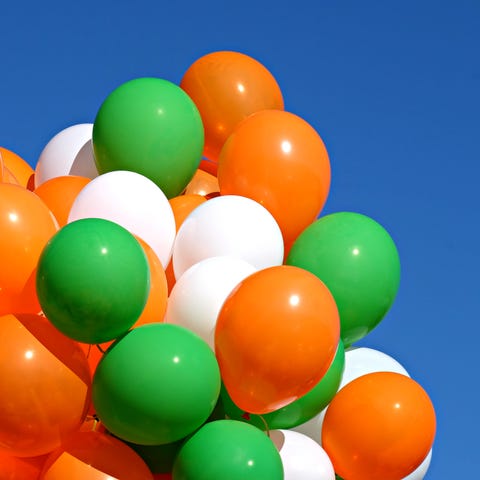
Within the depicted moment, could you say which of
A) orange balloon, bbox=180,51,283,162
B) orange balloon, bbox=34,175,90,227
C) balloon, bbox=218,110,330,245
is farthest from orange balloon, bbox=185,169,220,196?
orange balloon, bbox=34,175,90,227

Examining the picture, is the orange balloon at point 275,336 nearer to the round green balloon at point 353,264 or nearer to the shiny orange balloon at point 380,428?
the shiny orange balloon at point 380,428

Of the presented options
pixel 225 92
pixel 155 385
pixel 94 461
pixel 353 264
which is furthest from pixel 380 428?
pixel 225 92

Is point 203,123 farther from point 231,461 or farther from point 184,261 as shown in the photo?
point 231,461

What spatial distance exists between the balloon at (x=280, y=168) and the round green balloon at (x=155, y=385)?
49.1 inches

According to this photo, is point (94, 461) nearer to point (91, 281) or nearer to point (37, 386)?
point (37, 386)

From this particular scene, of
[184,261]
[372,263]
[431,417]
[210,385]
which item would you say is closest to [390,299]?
[372,263]

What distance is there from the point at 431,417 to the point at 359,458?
0.39 meters

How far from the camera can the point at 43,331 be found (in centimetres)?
434

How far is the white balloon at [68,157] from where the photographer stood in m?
5.92

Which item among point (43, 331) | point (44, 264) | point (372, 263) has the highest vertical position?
point (372, 263)

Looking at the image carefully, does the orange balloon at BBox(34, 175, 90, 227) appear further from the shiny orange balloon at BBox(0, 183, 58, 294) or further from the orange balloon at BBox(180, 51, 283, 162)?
the orange balloon at BBox(180, 51, 283, 162)

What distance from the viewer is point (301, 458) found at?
4.77 meters

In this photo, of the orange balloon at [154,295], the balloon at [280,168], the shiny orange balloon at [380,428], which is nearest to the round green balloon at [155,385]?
the orange balloon at [154,295]

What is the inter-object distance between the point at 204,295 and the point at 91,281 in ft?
2.32
